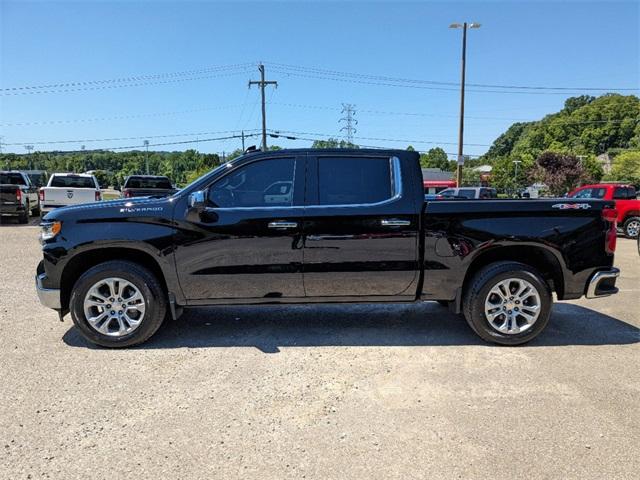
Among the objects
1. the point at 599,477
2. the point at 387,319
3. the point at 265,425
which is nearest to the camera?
the point at 599,477

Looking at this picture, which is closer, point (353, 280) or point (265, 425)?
point (265, 425)

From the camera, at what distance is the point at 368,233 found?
14.1 ft

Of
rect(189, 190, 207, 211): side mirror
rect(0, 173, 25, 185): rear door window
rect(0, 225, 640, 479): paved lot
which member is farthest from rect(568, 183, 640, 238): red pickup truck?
rect(0, 173, 25, 185): rear door window

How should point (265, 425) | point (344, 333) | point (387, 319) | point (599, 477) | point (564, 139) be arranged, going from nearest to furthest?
1. point (599, 477)
2. point (265, 425)
3. point (344, 333)
4. point (387, 319)
5. point (564, 139)

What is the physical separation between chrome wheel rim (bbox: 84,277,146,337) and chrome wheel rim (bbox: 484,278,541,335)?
3340mm

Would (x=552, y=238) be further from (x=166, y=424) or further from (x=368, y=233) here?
(x=166, y=424)

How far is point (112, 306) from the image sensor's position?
14.0 feet

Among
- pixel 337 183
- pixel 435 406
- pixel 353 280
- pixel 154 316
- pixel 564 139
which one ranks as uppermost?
pixel 564 139

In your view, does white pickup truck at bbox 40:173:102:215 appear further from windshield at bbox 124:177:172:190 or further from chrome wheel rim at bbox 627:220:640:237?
chrome wheel rim at bbox 627:220:640:237

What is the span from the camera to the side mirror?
419 centimetres

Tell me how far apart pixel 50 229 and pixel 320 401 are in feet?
9.83

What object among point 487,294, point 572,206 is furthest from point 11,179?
point 572,206

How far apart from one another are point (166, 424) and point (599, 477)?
8.48 ft

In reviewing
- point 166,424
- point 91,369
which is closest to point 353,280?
point 166,424
